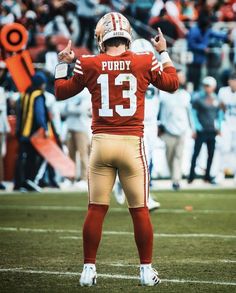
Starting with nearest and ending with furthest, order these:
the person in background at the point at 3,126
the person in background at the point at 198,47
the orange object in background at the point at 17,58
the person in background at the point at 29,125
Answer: the person in background at the point at 29,125 < the person in background at the point at 3,126 < the orange object in background at the point at 17,58 < the person in background at the point at 198,47

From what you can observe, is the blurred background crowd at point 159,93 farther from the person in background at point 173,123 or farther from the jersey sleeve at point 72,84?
the jersey sleeve at point 72,84

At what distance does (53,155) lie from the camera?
20.4 metres

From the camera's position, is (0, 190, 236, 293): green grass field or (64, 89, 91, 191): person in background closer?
(0, 190, 236, 293): green grass field

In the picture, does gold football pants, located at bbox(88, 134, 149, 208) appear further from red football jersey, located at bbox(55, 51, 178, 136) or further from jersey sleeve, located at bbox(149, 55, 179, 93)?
jersey sleeve, located at bbox(149, 55, 179, 93)

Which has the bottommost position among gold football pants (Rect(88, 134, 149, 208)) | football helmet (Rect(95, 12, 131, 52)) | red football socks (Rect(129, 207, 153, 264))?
red football socks (Rect(129, 207, 153, 264))

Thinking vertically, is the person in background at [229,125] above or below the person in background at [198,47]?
below

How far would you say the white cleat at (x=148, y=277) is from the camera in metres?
7.56

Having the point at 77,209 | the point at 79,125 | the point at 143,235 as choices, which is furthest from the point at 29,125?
the point at 143,235

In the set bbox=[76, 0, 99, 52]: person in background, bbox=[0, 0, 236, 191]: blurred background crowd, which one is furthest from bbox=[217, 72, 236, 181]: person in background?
bbox=[76, 0, 99, 52]: person in background

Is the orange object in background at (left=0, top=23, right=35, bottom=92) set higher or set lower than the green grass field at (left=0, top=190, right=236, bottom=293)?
higher

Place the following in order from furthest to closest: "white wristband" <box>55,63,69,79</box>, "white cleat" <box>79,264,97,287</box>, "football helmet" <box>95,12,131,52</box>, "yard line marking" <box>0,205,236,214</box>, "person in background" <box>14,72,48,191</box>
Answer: "person in background" <box>14,72,48,191</box>
"yard line marking" <box>0,205,236,214</box>
"white wristband" <box>55,63,69,79</box>
"football helmet" <box>95,12,131,52</box>
"white cleat" <box>79,264,97,287</box>

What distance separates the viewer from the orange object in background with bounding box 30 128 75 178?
20.2 meters

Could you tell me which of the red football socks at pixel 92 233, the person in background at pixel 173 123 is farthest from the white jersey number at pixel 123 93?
the person in background at pixel 173 123

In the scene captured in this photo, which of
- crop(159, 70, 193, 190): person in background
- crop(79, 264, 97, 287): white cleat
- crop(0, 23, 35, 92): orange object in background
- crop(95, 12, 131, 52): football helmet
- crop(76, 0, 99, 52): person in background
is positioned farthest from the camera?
crop(76, 0, 99, 52): person in background
